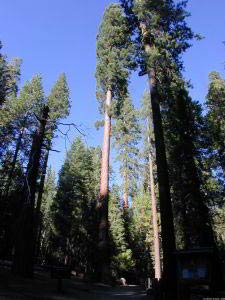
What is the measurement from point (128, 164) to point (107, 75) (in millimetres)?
20483

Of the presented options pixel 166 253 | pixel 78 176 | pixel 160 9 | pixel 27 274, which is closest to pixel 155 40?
pixel 160 9

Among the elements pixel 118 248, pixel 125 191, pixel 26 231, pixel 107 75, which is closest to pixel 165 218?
pixel 26 231

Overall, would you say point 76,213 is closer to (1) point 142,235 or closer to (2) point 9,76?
(1) point 142,235

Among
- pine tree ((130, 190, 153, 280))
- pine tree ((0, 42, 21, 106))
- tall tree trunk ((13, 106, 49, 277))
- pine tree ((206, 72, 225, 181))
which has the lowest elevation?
tall tree trunk ((13, 106, 49, 277))

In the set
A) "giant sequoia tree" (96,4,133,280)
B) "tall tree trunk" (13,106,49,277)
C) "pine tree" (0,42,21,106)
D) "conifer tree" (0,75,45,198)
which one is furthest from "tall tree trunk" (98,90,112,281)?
"pine tree" (0,42,21,106)

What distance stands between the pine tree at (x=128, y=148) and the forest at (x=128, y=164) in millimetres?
133

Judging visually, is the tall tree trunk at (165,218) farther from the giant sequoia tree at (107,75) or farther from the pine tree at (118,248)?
the pine tree at (118,248)

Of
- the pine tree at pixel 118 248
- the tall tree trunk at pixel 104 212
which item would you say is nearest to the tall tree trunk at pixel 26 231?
the tall tree trunk at pixel 104 212

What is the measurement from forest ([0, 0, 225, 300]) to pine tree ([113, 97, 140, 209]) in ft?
0.43

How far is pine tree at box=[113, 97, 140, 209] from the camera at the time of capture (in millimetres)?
39812

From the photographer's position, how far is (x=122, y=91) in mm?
23469

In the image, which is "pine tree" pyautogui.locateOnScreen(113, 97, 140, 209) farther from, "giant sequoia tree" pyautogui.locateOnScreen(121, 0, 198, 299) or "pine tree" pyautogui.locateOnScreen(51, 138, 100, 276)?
"giant sequoia tree" pyautogui.locateOnScreen(121, 0, 198, 299)

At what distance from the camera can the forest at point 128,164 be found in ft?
47.6

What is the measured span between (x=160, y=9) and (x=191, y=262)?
11.7 m
